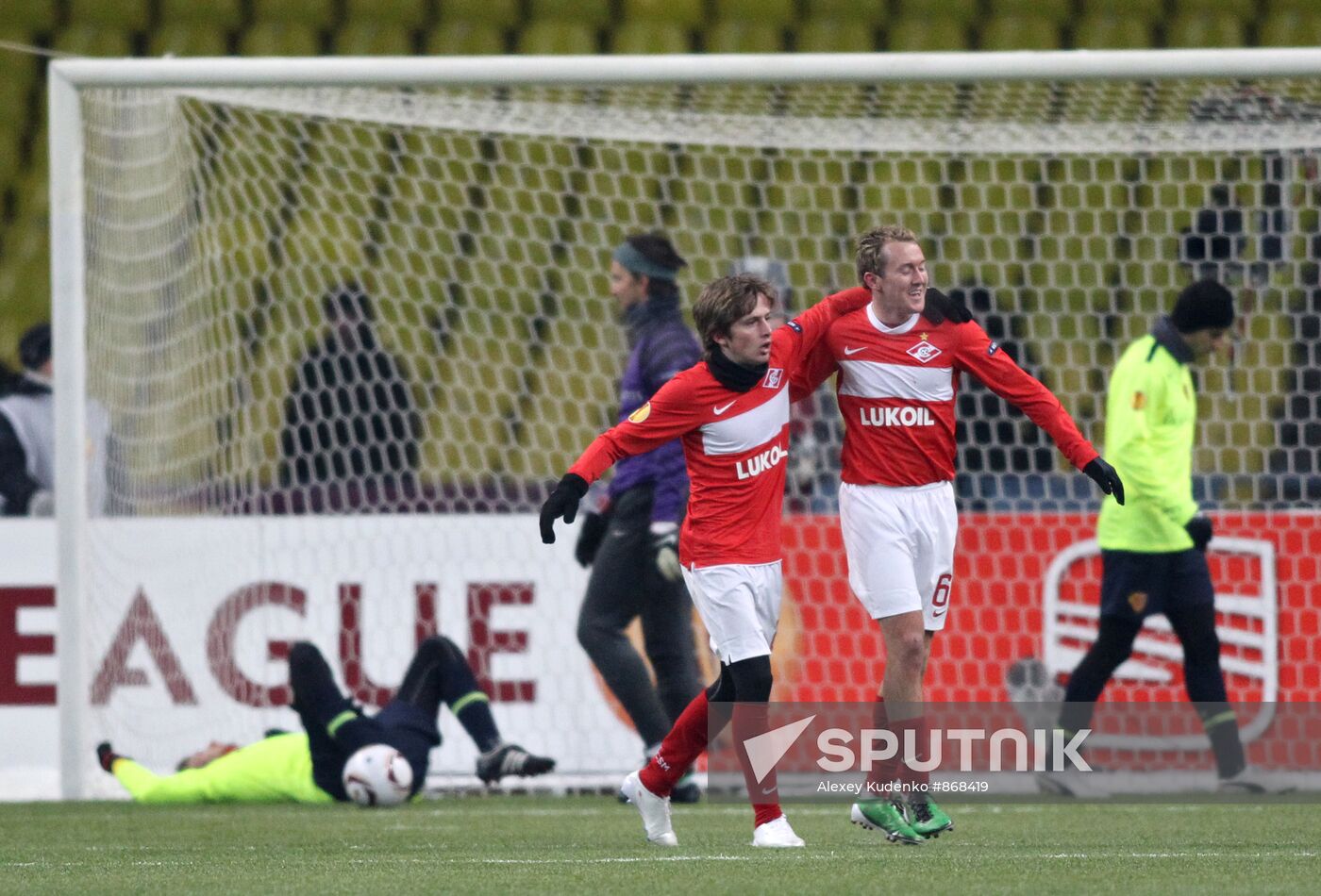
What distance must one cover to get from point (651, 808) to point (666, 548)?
1.52 m

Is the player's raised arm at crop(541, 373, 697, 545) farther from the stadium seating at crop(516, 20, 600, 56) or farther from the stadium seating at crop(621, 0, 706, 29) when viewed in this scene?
the stadium seating at crop(621, 0, 706, 29)

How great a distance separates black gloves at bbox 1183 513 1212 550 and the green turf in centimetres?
93

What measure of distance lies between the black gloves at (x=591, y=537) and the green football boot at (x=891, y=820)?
2027 millimetres

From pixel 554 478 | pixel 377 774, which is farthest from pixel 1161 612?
pixel 554 478

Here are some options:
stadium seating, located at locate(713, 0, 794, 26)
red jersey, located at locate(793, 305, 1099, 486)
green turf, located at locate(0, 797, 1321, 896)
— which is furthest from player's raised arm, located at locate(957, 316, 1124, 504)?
stadium seating, located at locate(713, 0, 794, 26)

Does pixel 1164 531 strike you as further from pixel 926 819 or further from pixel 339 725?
pixel 339 725

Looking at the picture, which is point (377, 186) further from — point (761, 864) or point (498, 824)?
point (761, 864)

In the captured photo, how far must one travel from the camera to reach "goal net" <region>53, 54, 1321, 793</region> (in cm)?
766

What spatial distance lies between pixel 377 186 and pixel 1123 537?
13.8 ft

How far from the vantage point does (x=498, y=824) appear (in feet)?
20.3

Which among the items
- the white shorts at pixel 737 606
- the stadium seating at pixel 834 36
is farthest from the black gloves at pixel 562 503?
the stadium seating at pixel 834 36

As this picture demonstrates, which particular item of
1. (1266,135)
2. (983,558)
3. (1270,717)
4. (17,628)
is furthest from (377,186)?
(1270,717)

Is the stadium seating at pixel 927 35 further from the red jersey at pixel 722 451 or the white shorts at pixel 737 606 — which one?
the white shorts at pixel 737 606

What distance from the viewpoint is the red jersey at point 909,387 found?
17.3 ft
